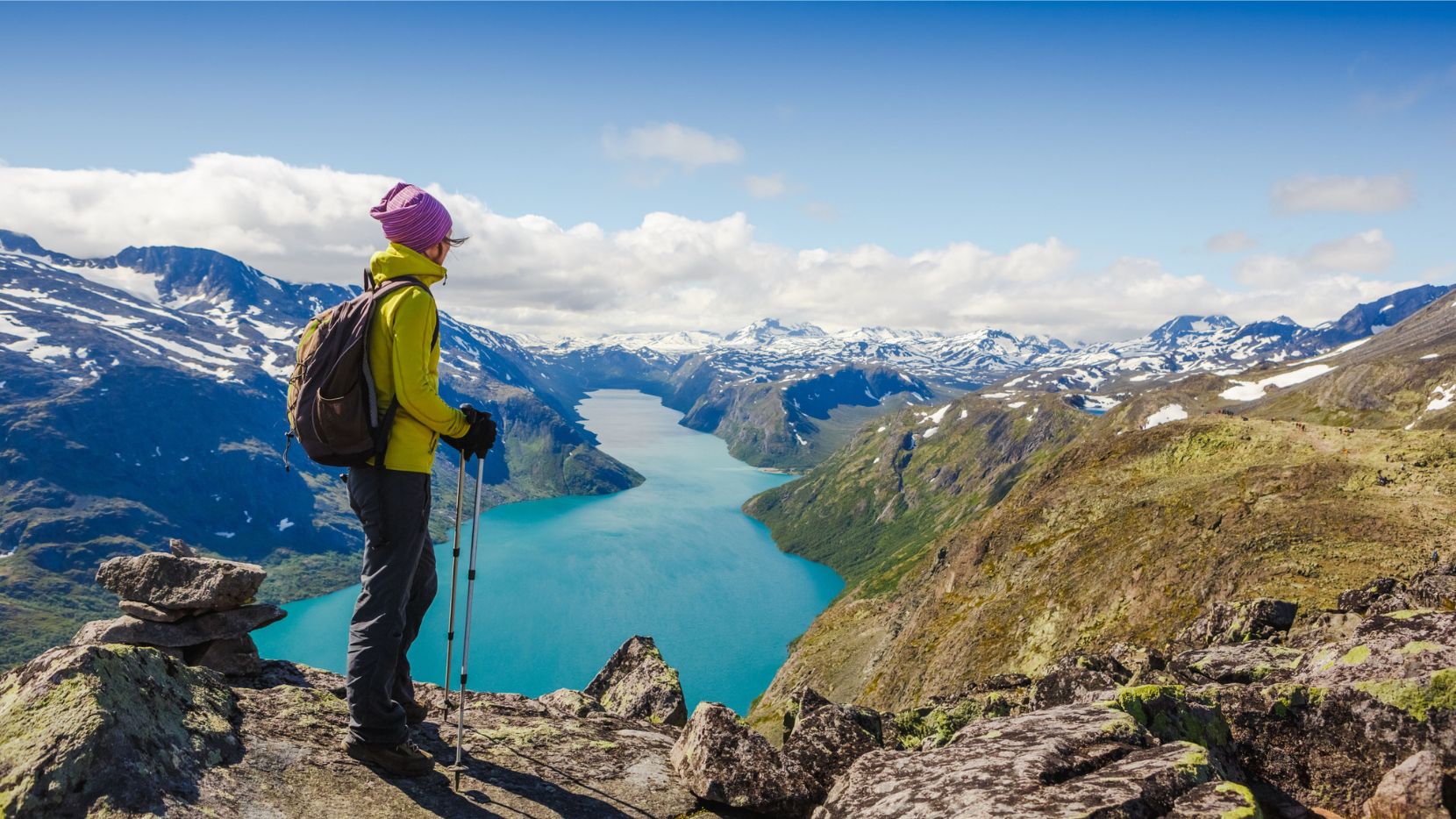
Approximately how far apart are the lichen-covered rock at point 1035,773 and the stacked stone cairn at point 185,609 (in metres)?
9.71

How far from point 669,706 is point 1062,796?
398 inches

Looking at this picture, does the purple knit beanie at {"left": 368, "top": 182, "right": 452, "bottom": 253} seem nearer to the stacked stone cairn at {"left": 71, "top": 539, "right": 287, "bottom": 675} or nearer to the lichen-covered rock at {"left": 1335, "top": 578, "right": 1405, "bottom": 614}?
the stacked stone cairn at {"left": 71, "top": 539, "right": 287, "bottom": 675}

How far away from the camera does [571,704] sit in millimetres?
13000

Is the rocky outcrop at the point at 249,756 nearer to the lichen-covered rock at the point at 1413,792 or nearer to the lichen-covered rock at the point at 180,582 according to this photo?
the lichen-covered rock at the point at 180,582

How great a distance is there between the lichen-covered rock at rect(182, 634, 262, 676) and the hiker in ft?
12.7

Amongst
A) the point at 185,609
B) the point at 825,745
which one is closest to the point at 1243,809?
the point at 825,745

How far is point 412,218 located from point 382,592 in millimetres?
4505

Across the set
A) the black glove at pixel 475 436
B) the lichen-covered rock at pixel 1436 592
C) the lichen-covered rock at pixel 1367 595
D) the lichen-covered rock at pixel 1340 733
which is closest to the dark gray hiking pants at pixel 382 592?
the black glove at pixel 475 436

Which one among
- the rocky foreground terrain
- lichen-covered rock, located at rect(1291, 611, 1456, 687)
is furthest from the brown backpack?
lichen-covered rock, located at rect(1291, 611, 1456, 687)

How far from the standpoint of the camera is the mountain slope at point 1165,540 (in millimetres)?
34312

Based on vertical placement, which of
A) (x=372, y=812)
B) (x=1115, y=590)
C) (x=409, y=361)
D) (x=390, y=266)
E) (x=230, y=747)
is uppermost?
(x=390, y=266)

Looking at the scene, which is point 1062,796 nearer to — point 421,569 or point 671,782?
point 671,782

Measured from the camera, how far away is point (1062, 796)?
625 cm

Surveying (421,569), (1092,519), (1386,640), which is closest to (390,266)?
(421,569)
